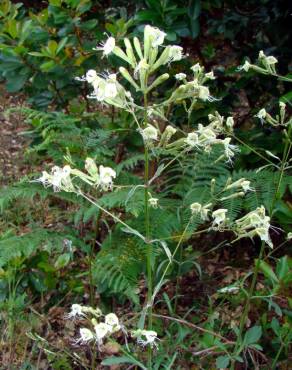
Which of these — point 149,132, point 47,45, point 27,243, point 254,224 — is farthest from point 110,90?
point 47,45

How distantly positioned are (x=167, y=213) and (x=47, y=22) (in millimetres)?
1247

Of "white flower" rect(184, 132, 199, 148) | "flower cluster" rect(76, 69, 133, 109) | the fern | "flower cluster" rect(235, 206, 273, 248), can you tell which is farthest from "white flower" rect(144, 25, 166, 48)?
the fern

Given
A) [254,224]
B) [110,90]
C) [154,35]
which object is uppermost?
[154,35]

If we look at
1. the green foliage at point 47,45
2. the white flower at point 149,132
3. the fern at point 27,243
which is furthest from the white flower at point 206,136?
the green foliage at point 47,45

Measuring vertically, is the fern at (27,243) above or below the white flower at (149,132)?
below

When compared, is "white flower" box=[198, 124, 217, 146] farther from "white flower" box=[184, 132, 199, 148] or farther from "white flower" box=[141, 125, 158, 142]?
"white flower" box=[141, 125, 158, 142]

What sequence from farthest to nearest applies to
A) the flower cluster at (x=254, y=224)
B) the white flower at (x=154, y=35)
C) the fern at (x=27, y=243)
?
the fern at (x=27, y=243)
the flower cluster at (x=254, y=224)
the white flower at (x=154, y=35)

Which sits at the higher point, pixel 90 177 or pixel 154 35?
pixel 154 35

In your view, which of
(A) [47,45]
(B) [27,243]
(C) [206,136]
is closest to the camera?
(C) [206,136]

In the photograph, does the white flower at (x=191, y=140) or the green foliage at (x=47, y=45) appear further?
the green foliage at (x=47, y=45)

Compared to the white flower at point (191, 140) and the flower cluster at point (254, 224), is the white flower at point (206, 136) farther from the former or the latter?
the flower cluster at point (254, 224)

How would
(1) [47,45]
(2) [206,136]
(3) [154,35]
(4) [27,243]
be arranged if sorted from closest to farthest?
(3) [154,35], (2) [206,136], (4) [27,243], (1) [47,45]

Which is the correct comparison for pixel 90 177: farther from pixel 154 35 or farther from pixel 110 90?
pixel 154 35

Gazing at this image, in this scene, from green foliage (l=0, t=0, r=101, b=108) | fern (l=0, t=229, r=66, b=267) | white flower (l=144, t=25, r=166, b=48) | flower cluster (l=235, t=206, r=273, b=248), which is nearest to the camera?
white flower (l=144, t=25, r=166, b=48)
